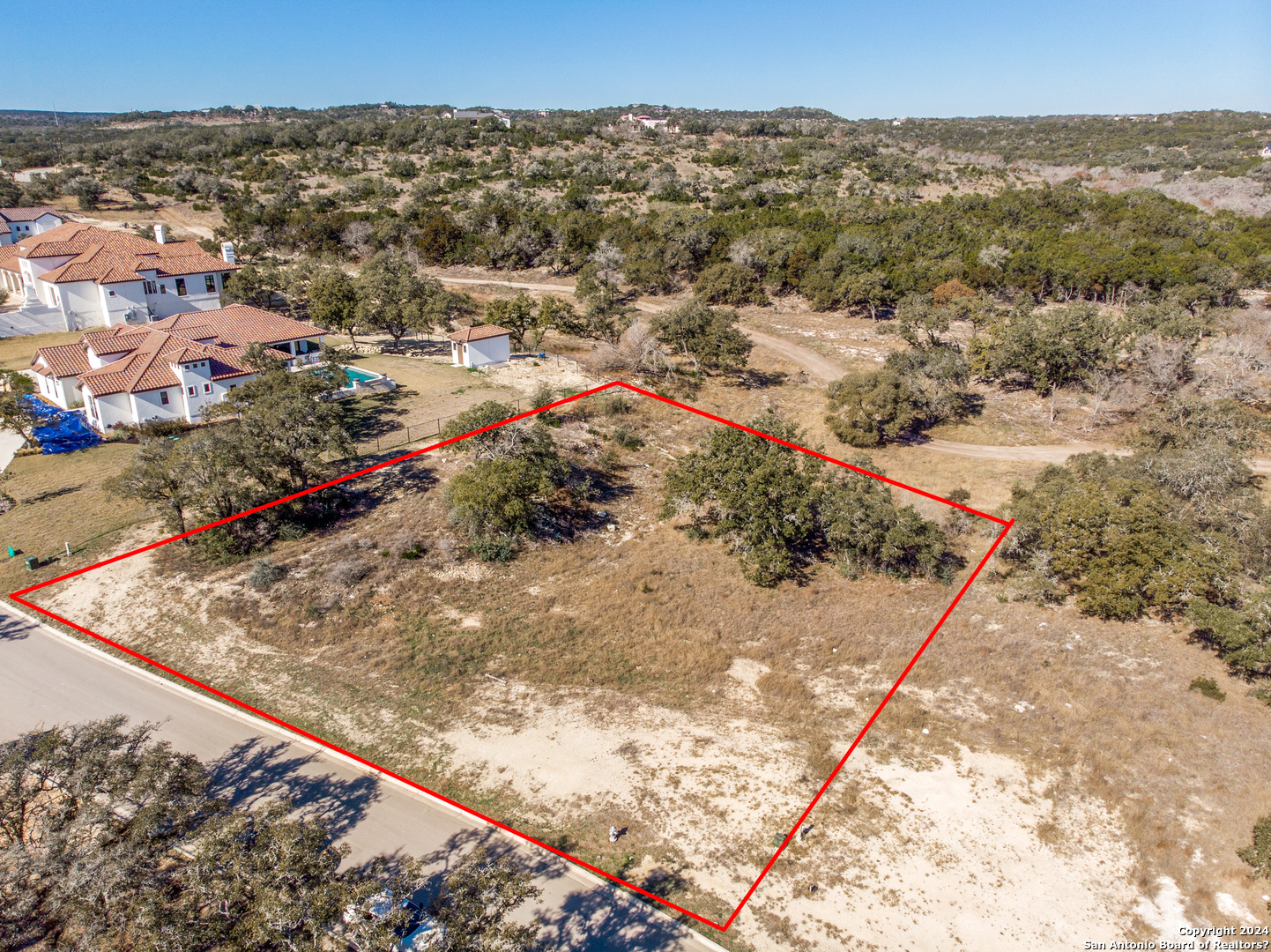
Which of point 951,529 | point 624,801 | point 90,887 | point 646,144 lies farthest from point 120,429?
point 646,144

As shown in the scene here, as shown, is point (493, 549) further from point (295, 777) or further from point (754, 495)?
point (295, 777)

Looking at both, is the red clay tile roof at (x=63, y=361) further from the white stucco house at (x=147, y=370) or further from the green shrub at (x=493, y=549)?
the green shrub at (x=493, y=549)

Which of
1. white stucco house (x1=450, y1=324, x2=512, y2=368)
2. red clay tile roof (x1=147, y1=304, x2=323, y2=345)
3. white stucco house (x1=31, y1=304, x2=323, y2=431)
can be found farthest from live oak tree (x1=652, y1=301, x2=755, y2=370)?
white stucco house (x1=31, y1=304, x2=323, y2=431)

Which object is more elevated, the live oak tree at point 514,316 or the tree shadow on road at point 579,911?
the live oak tree at point 514,316

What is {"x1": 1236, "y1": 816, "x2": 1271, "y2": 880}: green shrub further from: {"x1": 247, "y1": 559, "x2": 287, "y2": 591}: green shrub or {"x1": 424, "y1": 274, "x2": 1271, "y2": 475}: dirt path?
{"x1": 247, "y1": 559, "x2": 287, "y2": 591}: green shrub

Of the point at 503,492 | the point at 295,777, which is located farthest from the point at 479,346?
the point at 295,777

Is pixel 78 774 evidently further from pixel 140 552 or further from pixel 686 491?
pixel 686 491

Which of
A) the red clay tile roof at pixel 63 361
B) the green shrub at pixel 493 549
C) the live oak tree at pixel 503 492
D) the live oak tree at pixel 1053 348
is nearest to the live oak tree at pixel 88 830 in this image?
the green shrub at pixel 493 549
